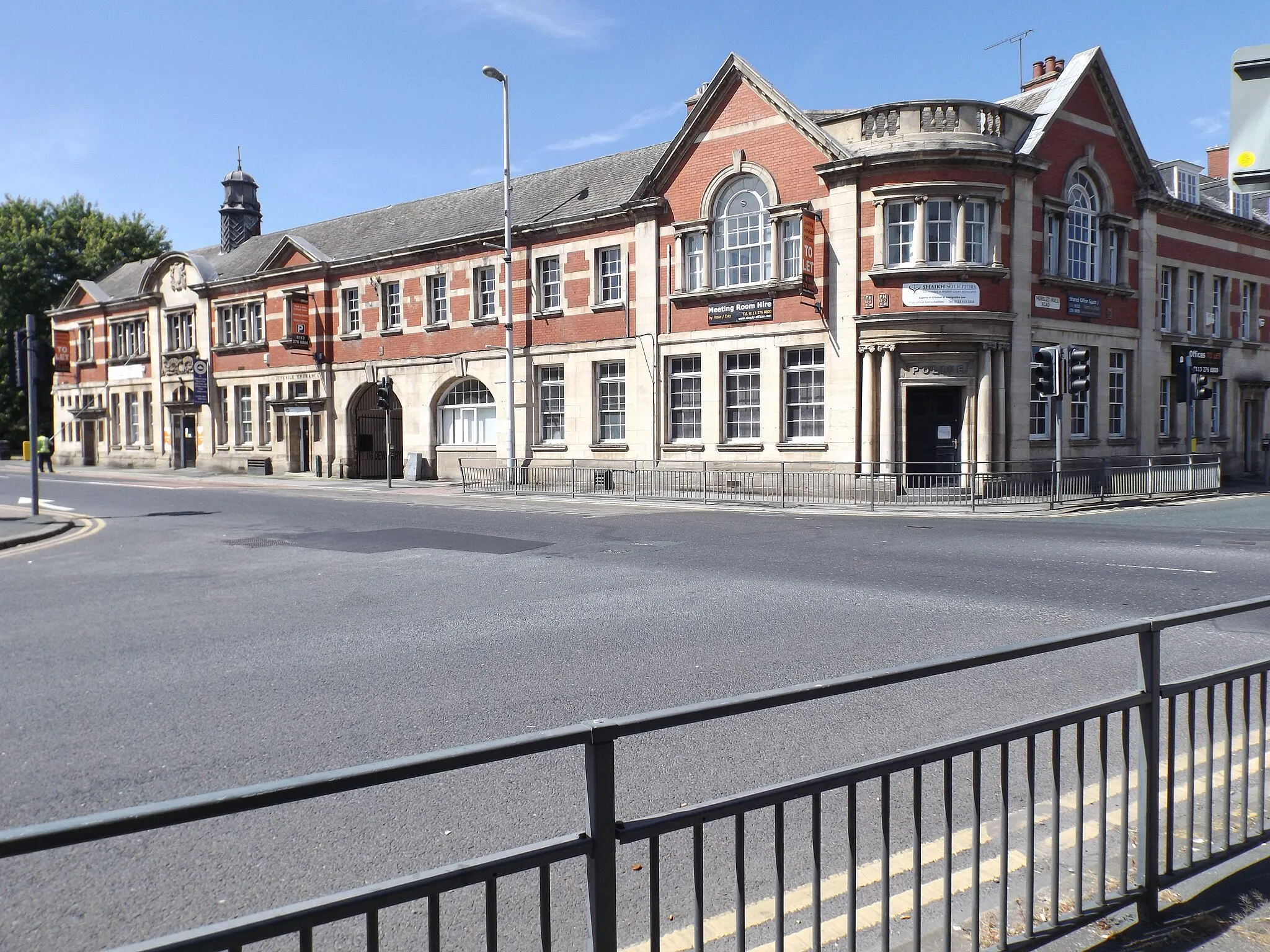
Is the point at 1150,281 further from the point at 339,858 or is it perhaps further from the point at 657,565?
the point at 339,858

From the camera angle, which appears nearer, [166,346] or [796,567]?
[796,567]

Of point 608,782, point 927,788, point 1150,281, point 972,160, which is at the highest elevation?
point 972,160

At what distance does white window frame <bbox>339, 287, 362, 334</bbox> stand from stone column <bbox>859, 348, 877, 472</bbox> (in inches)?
894

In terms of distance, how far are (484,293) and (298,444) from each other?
13164 millimetres

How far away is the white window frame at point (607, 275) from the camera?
31734 millimetres

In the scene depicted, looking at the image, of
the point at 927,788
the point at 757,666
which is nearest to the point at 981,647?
the point at 757,666

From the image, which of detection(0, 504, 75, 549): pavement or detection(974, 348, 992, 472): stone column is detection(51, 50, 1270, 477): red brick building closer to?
detection(974, 348, 992, 472): stone column

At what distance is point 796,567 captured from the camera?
12383 millimetres

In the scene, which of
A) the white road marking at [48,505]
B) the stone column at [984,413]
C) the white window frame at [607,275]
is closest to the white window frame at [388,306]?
the white window frame at [607,275]

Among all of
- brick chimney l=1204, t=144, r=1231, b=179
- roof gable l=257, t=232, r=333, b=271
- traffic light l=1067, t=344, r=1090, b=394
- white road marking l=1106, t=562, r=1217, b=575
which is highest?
brick chimney l=1204, t=144, r=1231, b=179

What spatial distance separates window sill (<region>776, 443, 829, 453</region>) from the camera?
26.7 m

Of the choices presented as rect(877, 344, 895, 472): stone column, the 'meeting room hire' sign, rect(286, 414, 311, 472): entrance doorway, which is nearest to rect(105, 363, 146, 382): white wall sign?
rect(286, 414, 311, 472): entrance doorway

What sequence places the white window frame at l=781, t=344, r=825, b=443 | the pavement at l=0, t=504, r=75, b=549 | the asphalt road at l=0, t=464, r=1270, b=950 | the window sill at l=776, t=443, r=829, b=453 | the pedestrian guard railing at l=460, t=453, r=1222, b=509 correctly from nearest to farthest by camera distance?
the asphalt road at l=0, t=464, r=1270, b=950
the pavement at l=0, t=504, r=75, b=549
the pedestrian guard railing at l=460, t=453, r=1222, b=509
the window sill at l=776, t=443, r=829, b=453
the white window frame at l=781, t=344, r=825, b=443

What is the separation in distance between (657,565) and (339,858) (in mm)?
8845
